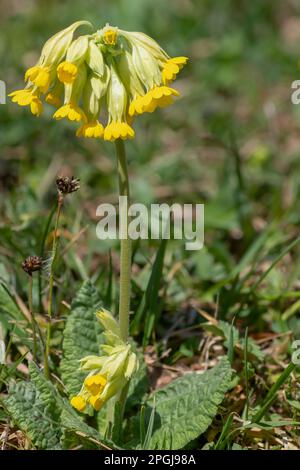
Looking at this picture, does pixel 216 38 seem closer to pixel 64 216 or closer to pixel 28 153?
pixel 28 153

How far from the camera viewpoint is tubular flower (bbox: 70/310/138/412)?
289 centimetres

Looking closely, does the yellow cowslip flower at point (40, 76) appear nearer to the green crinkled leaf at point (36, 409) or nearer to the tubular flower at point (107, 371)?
the tubular flower at point (107, 371)

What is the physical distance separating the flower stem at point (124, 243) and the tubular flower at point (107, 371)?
54 mm

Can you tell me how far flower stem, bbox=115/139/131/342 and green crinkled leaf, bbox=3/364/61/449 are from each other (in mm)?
389

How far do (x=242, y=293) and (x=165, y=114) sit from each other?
254cm

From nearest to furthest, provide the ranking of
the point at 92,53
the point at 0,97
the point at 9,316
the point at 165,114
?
1. the point at 92,53
2. the point at 9,316
3. the point at 0,97
4. the point at 165,114

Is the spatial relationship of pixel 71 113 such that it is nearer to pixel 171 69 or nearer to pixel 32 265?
pixel 171 69

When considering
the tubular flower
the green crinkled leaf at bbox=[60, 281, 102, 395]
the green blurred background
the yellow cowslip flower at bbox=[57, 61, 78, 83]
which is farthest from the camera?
the green blurred background

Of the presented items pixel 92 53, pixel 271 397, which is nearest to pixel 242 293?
pixel 271 397

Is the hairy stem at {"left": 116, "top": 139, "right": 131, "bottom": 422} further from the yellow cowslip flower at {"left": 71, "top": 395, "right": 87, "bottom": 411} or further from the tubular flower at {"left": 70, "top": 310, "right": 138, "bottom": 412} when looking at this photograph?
the yellow cowslip flower at {"left": 71, "top": 395, "right": 87, "bottom": 411}

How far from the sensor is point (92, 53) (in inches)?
111

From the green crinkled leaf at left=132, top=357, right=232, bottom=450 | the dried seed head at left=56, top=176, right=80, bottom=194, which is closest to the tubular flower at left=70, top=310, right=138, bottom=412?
the green crinkled leaf at left=132, top=357, right=232, bottom=450

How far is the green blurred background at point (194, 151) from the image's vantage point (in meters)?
4.22

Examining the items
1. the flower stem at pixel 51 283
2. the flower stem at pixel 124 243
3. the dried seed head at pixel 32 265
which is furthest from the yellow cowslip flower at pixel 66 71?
the dried seed head at pixel 32 265
